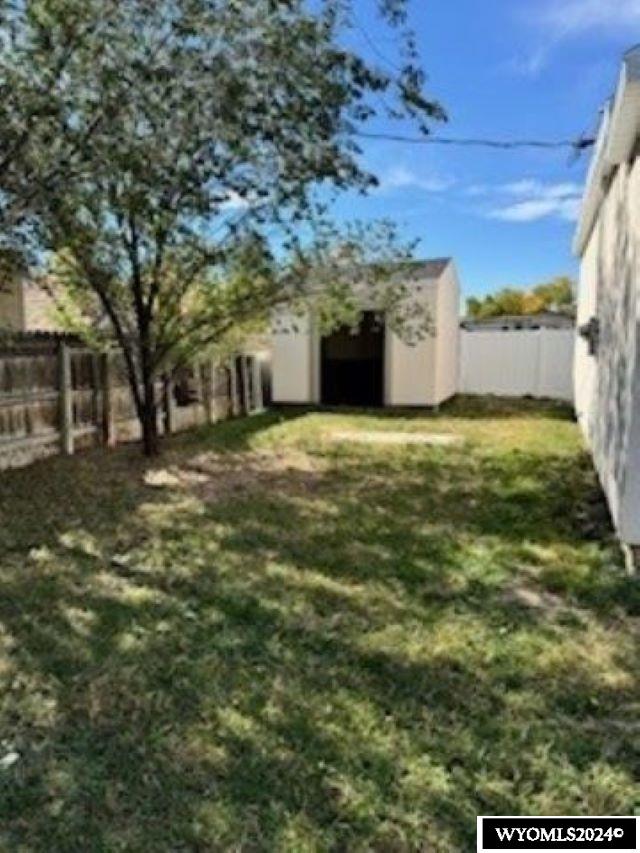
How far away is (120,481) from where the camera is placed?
8.46 metres

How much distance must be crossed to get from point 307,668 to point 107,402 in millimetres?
7569

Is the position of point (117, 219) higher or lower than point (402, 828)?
higher

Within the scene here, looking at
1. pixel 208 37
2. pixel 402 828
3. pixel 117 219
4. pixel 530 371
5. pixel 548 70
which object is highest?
pixel 548 70

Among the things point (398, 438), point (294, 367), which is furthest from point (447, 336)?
point (398, 438)

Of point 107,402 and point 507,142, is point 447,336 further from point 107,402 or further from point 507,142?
point 107,402

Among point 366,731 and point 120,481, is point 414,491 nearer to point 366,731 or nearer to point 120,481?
point 120,481

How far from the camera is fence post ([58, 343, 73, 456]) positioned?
973 centimetres

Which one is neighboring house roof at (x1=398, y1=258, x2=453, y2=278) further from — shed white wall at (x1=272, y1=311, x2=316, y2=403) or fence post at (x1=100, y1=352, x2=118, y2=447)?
fence post at (x1=100, y1=352, x2=118, y2=447)

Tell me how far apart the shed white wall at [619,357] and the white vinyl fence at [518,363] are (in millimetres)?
8867

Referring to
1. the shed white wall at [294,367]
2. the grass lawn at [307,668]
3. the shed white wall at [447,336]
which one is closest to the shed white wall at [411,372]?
the shed white wall at [447,336]

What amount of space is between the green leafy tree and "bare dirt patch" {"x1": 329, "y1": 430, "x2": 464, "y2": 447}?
2.64m

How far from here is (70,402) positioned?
9883 mm

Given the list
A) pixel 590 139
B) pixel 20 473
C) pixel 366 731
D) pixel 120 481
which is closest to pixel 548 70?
pixel 590 139

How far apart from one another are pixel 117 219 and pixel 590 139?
609 cm
